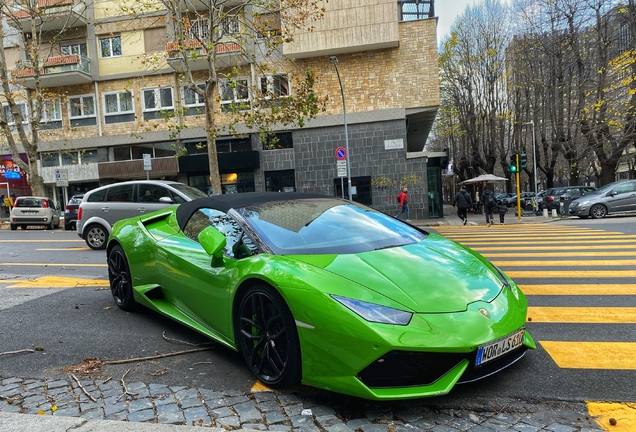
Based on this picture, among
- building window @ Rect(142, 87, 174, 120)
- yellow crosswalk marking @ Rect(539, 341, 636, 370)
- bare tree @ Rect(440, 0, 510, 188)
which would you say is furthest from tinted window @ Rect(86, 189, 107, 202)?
bare tree @ Rect(440, 0, 510, 188)

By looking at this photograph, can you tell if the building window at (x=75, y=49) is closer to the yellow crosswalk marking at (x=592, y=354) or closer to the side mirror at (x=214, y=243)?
the side mirror at (x=214, y=243)

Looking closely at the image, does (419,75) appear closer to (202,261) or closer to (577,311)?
(577,311)

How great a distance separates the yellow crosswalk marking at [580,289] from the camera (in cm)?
519

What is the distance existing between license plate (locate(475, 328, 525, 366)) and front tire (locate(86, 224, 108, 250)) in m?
10.1

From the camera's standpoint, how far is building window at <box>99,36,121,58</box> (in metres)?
25.0

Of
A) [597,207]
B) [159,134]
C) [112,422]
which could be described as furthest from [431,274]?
[159,134]

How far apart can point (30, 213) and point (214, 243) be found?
19550 mm

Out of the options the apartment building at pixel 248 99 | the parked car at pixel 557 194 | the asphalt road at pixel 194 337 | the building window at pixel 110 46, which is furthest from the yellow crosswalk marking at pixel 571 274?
the building window at pixel 110 46

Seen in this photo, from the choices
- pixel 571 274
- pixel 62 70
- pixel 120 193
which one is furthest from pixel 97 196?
pixel 62 70

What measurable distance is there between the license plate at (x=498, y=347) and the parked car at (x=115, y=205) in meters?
8.75

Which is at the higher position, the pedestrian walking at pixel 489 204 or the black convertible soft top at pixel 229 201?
the black convertible soft top at pixel 229 201

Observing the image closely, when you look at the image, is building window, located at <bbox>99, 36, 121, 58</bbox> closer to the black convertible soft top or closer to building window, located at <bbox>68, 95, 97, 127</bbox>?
building window, located at <bbox>68, 95, 97, 127</bbox>

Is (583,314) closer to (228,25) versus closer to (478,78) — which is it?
(228,25)

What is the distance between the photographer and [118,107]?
2497cm
